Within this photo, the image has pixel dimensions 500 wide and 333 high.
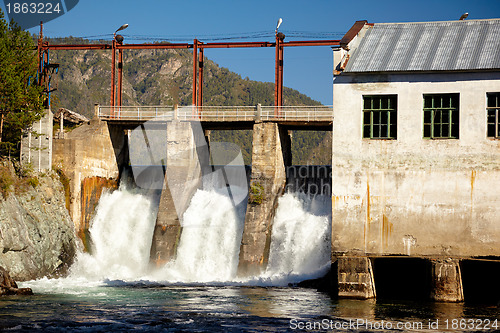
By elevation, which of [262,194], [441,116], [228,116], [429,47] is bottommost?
[262,194]

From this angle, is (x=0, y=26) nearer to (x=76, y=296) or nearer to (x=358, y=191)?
(x=76, y=296)

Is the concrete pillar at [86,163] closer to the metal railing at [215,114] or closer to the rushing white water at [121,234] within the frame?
the rushing white water at [121,234]

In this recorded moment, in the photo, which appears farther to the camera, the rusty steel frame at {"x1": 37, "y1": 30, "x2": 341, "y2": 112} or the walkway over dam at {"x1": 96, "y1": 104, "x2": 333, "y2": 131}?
the rusty steel frame at {"x1": 37, "y1": 30, "x2": 341, "y2": 112}

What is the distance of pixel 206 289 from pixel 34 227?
36.0 feet

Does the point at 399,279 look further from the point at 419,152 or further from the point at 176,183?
the point at 176,183

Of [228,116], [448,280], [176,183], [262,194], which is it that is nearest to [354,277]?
[448,280]

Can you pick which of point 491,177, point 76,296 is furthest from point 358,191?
point 76,296

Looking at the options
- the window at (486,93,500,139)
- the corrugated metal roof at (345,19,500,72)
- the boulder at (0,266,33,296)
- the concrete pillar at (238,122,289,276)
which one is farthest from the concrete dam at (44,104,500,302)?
the boulder at (0,266,33,296)

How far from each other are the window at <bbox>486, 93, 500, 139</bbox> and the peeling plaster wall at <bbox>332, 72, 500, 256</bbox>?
0.98 feet

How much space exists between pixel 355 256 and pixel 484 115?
8.20m

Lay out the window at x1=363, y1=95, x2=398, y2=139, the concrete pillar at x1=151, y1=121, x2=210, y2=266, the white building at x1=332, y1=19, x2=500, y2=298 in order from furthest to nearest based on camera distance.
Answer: the concrete pillar at x1=151, y1=121, x2=210, y2=266 → the window at x1=363, y1=95, x2=398, y2=139 → the white building at x1=332, y1=19, x2=500, y2=298

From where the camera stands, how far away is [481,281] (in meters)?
32.4

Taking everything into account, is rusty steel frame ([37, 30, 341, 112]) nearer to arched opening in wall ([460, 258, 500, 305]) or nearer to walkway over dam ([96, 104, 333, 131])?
walkway over dam ([96, 104, 333, 131])

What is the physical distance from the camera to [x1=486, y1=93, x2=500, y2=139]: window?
31344 millimetres
